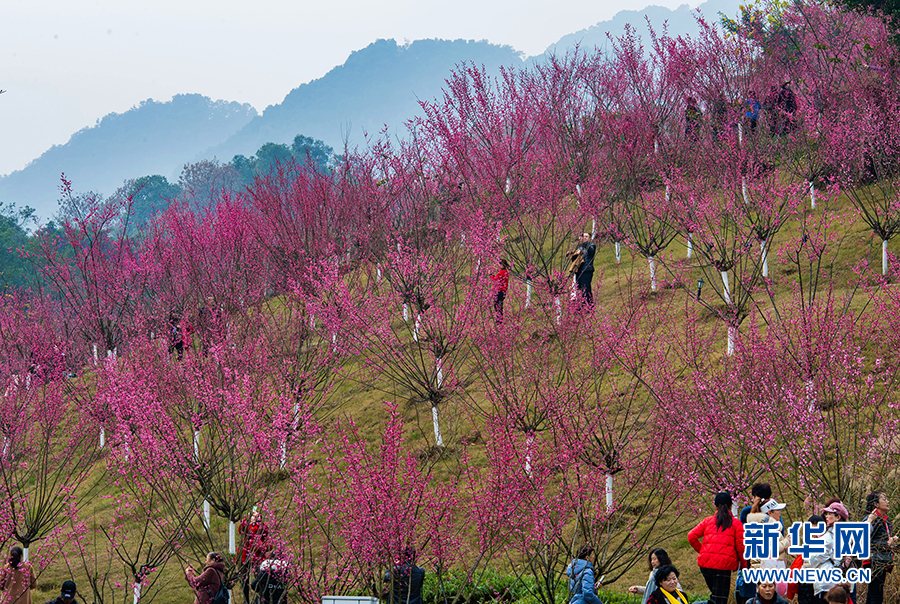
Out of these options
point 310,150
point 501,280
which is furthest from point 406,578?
point 310,150

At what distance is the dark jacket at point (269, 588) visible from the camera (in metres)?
7.09

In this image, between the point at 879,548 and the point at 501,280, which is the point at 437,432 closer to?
the point at 501,280

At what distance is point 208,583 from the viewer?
748 cm

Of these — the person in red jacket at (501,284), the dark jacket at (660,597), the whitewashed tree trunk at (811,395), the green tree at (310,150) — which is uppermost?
the green tree at (310,150)

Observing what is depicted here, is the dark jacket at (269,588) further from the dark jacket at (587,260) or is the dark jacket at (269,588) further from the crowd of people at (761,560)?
the dark jacket at (587,260)

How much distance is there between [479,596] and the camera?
8992 mm

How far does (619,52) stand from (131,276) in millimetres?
16316

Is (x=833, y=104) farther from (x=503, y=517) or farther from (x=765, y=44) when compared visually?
(x=503, y=517)

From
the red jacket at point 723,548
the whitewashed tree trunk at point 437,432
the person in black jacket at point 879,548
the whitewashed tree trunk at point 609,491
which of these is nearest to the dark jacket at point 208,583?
the whitewashed tree trunk at point 609,491

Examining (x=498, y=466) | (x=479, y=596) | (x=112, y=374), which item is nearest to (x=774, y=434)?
(x=498, y=466)

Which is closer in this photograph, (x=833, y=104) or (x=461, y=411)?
(x=461, y=411)

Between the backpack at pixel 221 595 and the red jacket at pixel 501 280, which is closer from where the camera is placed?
the backpack at pixel 221 595

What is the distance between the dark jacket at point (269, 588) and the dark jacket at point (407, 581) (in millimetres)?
1074

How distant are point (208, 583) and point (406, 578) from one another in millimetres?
2167
